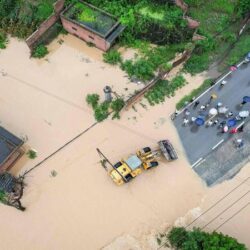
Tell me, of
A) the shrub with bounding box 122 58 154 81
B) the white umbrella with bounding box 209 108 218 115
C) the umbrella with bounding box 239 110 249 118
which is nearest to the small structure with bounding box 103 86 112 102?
the shrub with bounding box 122 58 154 81

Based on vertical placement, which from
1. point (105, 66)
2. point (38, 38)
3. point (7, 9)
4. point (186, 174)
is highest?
point (7, 9)

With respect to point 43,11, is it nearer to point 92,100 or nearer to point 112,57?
point 112,57

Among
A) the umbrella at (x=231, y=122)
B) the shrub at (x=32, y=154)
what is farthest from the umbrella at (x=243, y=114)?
the shrub at (x=32, y=154)

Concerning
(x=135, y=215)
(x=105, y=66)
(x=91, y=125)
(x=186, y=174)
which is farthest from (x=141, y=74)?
(x=135, y=215)

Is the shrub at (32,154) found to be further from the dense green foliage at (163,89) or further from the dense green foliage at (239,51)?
the dense green foliage at (239,51)

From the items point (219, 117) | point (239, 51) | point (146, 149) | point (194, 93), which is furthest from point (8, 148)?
point (239, 51)

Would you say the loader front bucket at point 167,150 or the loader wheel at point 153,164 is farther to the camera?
the loader front bucket at point 167,150

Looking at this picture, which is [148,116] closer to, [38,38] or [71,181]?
[71,181]
